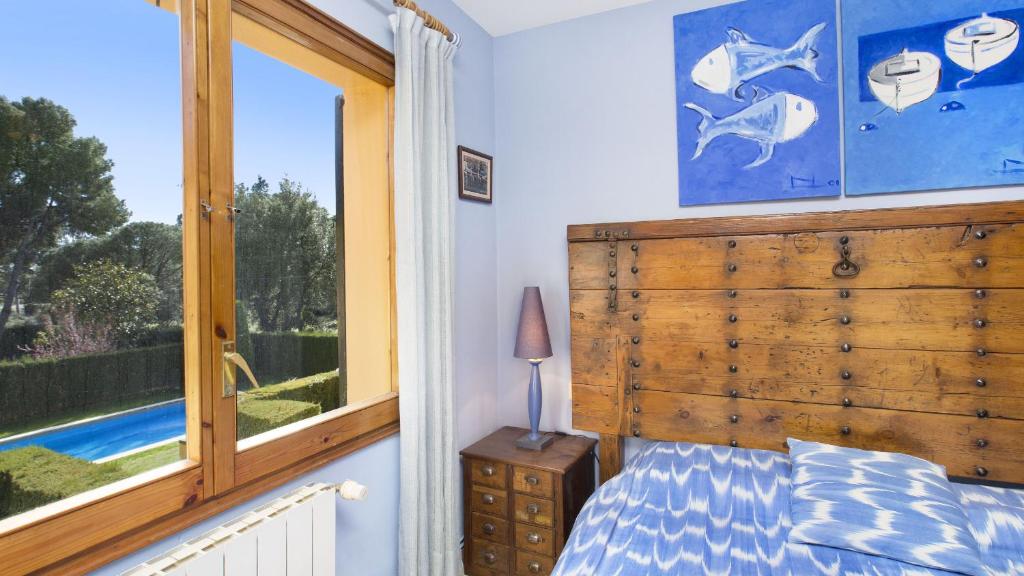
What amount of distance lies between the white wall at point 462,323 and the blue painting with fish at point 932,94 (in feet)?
5.38

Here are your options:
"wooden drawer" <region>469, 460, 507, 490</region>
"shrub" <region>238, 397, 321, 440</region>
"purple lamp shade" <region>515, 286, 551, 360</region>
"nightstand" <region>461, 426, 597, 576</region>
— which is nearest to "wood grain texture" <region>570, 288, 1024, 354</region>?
"purple lamp shade" <region>515, 286, 551, 360</region>

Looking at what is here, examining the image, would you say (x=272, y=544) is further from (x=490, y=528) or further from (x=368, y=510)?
(x=490, y=528)

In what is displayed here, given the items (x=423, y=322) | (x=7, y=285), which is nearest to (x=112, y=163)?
(x=7, y=285)

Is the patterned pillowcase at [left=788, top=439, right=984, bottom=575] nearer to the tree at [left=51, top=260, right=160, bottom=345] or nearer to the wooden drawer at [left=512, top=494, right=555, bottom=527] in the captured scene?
the wooden drawer at [left=512, top=494, right=555, bottom=527]

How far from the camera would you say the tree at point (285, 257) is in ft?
5.11

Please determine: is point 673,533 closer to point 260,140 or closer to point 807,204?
point 807,204

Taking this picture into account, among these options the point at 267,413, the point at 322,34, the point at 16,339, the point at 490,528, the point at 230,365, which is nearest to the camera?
the point at 16,339

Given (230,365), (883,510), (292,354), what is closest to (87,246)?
(230,365)

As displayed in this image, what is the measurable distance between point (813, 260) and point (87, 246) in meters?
2.36

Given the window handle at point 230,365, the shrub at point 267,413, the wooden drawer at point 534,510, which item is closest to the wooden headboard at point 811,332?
the wooden drawer at point 534,510

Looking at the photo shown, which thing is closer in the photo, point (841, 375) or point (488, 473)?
point (841, 375)

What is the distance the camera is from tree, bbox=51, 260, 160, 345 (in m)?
1.15

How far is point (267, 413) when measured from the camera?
63.4 inches

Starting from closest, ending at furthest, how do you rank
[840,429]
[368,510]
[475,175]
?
[368,510]
[840,429]
[475,175]
